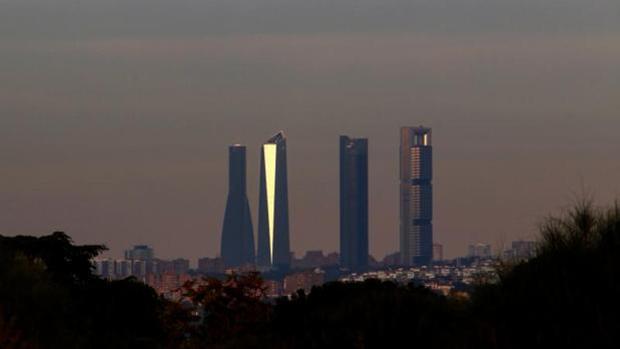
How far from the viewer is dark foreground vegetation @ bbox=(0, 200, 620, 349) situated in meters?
19.4

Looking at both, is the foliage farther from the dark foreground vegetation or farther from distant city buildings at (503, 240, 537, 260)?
distant city buildings at (503, 240, 537, 260)

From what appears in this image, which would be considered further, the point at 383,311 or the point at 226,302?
the point at 226,302

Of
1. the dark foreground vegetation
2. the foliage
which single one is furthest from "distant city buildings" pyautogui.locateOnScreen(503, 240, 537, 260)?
the foliage

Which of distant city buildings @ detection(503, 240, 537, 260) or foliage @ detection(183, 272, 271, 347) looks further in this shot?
foliage @ detection(183, 272, 271, 347)

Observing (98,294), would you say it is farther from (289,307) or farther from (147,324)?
(289,307)

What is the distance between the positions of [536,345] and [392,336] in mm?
5189

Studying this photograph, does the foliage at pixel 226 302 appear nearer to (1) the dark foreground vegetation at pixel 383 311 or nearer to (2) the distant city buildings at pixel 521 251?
(1) the dark foreground vegetation at pixel 383 311

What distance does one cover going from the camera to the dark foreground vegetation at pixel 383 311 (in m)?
19.4

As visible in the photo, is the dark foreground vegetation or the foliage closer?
the dark foreground vegetation

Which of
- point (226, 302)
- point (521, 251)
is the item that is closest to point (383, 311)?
point (521, 251)

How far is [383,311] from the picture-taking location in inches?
969

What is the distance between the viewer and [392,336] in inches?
944

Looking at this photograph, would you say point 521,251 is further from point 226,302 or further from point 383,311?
point 226,302

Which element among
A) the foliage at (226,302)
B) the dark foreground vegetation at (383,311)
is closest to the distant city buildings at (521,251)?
the dark foreground vegetation at (383,311)
